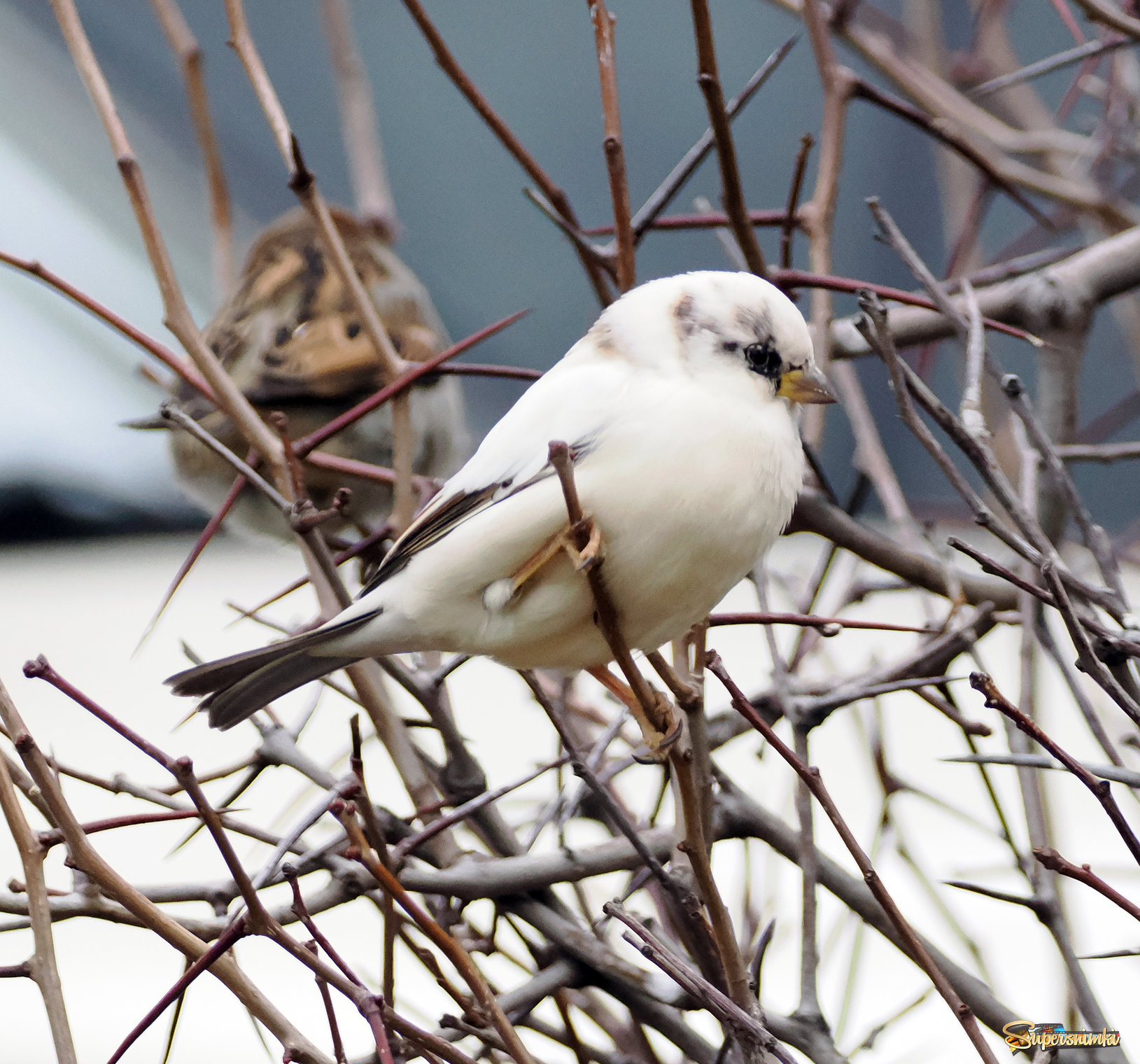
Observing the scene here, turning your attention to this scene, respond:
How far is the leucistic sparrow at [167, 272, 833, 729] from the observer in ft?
2.32

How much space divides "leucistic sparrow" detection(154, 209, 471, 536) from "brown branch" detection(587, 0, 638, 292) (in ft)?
1.09

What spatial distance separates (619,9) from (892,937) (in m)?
2.25

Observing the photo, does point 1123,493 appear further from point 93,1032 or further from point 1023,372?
point 93,1032

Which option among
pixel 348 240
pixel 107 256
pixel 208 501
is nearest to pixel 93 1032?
pixel 208 501

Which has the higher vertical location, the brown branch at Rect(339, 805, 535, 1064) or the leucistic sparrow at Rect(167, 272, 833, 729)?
the leucistic sparrow at Rect(167, 272, 833, 729)

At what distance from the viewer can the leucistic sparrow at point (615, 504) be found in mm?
708

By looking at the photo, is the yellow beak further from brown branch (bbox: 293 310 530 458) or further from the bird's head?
brown branch (bbox: 293 310 530 458)

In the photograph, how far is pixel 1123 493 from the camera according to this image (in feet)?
9.18

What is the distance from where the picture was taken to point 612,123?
0.78 meters

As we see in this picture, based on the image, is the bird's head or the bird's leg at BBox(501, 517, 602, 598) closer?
the bird's leg at BBox(501, 517, 602, 598)

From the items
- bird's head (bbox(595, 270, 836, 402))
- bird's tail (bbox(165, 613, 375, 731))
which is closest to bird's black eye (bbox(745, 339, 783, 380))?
bird's head (bbox(595, 270, 836, 402))

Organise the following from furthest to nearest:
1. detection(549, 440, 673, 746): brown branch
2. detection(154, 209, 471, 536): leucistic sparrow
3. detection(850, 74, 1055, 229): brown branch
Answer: detection(154, 209, 471, 536): leucistic sparrow → detection(850, 74, 1055, 229): brown branch → detection(549, 440, 673, 746): brown branch

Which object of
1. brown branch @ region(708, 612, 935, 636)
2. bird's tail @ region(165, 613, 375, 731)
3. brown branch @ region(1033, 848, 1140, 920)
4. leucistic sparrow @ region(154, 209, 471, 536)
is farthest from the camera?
leucistic sparrow @ region(154, 209, 471, 536)

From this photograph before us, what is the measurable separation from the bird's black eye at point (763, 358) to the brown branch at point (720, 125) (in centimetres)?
12
